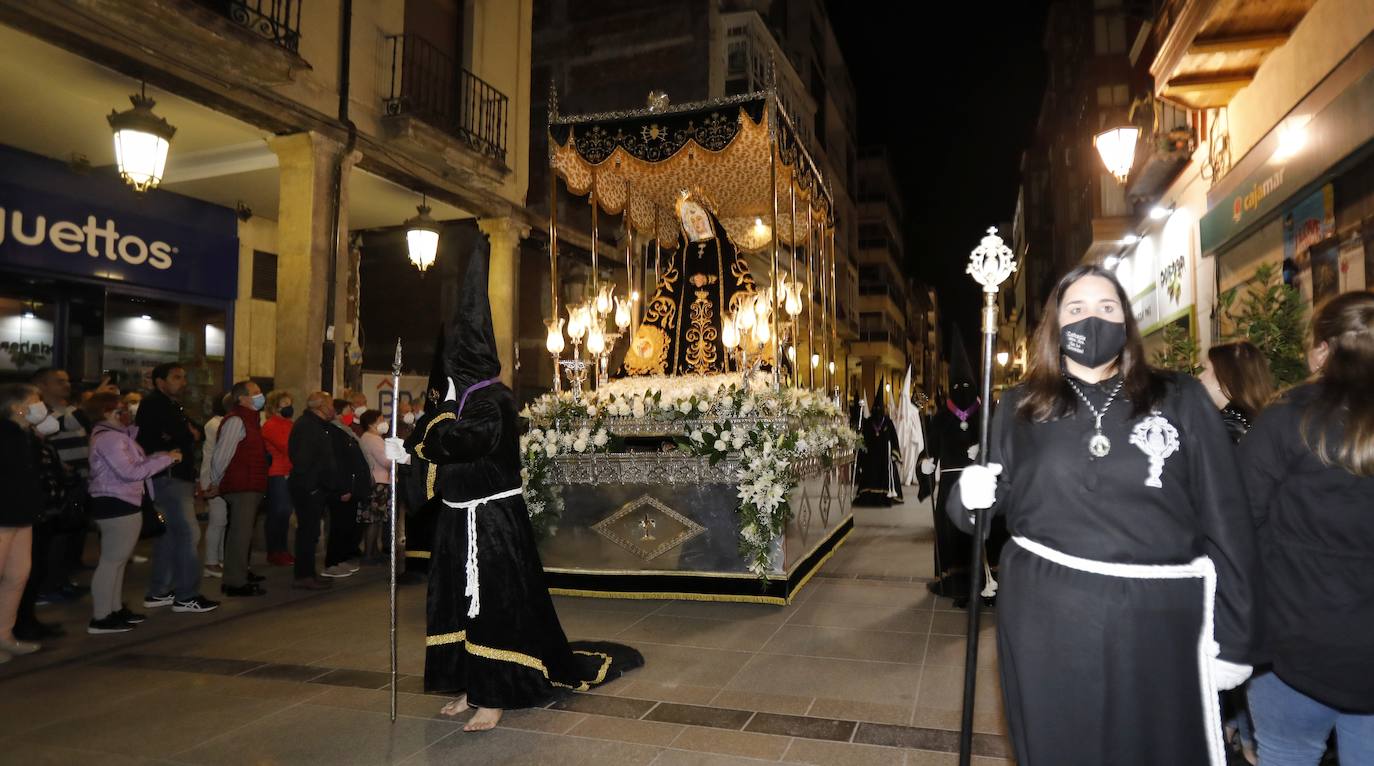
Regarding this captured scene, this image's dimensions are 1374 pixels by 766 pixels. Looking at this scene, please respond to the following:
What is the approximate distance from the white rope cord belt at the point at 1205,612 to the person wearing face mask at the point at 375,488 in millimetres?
7910

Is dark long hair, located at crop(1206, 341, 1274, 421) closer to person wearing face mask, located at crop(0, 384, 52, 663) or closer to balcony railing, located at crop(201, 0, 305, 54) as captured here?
person wearing face mask, located at crop(0, 384, 52, 663)

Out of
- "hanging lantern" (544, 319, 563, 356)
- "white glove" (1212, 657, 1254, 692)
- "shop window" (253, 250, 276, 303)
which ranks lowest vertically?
"white glove" (1212, 657, 1254, 692)

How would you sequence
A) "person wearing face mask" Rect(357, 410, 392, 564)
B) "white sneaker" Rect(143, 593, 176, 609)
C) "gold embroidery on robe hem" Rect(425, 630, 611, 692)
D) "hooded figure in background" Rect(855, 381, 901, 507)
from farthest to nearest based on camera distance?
"hooded figure in background" Rect(855, 381, 901, 507)
"person wearing face mask" Rect(357, 410, 392, 564)
"white sneaker" Rect(143, 593, 176, 609)
"gold embroidery on robe hem" Rect(425, 630, 611, 692)

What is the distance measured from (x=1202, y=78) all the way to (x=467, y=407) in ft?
31.8

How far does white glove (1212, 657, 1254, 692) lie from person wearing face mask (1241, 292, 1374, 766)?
27 centimetres

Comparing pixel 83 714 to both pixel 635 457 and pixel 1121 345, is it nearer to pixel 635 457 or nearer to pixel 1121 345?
pixel 635 457

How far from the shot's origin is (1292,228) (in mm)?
7902

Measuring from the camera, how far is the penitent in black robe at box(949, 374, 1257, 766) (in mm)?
2244

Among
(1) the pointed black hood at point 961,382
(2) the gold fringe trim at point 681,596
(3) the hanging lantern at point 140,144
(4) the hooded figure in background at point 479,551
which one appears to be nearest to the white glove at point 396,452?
(4) the hooded figure in background at point 479,551

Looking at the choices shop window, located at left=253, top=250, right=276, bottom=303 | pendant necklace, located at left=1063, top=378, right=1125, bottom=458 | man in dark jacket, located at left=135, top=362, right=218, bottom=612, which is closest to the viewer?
pendant necklace, located at left=1063, top=378, right=1125, bottom=458

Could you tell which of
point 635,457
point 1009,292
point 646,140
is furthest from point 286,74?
point 1009,292

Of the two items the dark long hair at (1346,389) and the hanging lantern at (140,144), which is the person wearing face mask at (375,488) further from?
the dark long hair at (1346,389)

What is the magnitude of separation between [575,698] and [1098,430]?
3.38 m

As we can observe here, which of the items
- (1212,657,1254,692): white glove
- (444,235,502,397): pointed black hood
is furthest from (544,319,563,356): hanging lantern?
(1212,657,1254,692): white glove
